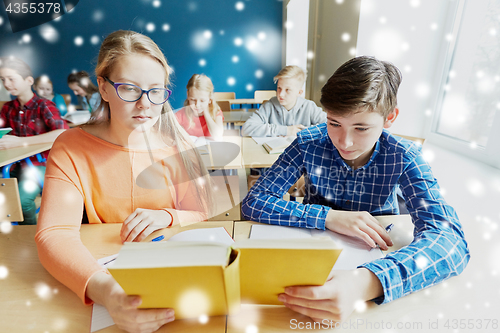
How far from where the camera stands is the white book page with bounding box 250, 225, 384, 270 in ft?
2.11

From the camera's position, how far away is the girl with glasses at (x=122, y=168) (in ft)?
2.24

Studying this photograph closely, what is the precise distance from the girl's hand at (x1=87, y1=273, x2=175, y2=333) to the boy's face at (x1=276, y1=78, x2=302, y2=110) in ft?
7.01

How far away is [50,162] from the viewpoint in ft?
2.67

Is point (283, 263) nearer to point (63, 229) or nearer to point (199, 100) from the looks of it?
point (63, 229)

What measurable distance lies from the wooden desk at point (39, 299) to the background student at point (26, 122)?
4.72 ft

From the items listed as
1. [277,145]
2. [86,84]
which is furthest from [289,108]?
[86,84]

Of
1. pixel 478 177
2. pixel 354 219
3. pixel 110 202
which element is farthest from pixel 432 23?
pixel 110 202

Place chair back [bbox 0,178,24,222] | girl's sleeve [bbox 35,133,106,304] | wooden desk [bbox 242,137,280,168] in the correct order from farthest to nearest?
wooden desk [bbox 242,137,280,168] → chair back [bbox 0,178,24,222] → girl's sleeve [bbox 35,133,106,304]

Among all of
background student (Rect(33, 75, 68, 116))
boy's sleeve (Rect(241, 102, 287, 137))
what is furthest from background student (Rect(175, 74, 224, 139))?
background student (Rect(33, 75, 68, 116))

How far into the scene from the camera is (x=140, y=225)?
74cm

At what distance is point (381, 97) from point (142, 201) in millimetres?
848

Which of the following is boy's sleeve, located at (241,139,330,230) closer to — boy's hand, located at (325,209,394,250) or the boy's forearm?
boy's hand, located at (325,209,394,250)

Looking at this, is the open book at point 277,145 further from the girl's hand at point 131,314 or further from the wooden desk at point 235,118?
the girl's hand at point 131,314

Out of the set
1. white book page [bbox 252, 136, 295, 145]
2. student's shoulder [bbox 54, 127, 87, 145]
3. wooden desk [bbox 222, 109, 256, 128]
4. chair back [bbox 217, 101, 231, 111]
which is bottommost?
wooden desk [bbox 222, 109, 256, 128]
